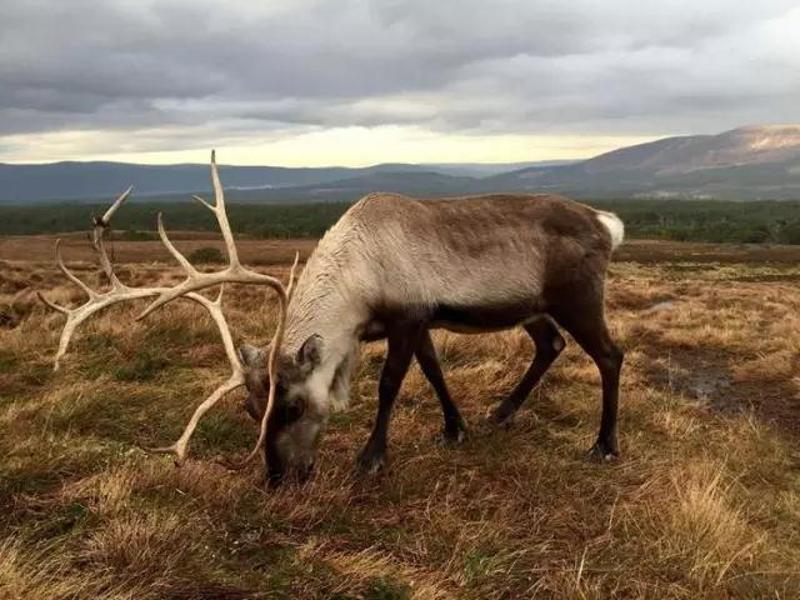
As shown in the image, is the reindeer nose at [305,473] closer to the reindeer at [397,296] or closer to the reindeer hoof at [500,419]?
the reindeer at [397,296]

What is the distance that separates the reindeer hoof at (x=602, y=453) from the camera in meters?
6.12

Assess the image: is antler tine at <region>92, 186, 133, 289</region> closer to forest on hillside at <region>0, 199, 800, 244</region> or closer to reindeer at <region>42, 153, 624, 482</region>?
reindeer at <region>42, 153, 624, 482</region>

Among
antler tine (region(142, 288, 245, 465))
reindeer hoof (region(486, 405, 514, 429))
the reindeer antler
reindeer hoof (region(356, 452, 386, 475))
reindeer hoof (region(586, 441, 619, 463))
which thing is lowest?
reindeer hoof (region(586, 441, 619, 463))

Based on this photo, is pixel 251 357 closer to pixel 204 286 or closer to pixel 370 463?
pixel 204 286

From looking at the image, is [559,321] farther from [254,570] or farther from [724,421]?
[254,570]

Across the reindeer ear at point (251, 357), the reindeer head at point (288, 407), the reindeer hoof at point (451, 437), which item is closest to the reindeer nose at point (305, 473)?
the reindeer head at point (288, 407)

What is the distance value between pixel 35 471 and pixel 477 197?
13.5 feet

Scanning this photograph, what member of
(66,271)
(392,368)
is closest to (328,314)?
(392,368)

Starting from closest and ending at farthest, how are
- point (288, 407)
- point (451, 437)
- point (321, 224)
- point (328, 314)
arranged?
point (288, 407) → point (328, 314) → point (451, 437) → point (321, 224)

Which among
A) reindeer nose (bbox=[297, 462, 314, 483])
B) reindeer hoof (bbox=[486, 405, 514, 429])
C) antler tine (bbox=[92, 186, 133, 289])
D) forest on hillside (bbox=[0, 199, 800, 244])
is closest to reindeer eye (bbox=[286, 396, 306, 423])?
reindeer nose (bbox=[297, 462, 314, 483])

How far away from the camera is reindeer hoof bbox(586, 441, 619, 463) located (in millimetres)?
6121

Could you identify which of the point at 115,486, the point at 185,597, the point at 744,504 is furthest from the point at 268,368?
the point at 744,504

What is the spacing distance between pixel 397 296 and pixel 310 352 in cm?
83

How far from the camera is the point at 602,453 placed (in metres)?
6.21
